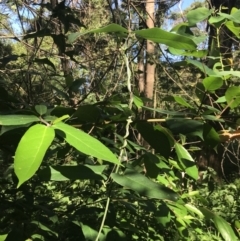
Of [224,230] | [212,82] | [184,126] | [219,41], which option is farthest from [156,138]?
[219,41]

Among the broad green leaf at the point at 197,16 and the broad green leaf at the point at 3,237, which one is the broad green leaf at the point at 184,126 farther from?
the broad green leaf at the point at 3,237

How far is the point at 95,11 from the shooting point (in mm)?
4324

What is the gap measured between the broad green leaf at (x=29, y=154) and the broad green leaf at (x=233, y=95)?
0.45m

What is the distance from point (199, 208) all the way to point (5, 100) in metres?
0.56

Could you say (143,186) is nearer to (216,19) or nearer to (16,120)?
(16,120)

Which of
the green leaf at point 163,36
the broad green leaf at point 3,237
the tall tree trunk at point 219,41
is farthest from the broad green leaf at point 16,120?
the tall tree trunk at point 219,41

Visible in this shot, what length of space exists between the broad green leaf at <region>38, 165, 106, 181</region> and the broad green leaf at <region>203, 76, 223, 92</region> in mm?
302

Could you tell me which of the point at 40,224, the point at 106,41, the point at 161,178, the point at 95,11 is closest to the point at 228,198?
the point at 106,41

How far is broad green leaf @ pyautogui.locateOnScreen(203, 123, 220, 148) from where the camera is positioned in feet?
2.41

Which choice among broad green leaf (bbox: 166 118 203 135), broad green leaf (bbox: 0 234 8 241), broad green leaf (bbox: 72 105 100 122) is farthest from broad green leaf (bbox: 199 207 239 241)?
broad green leaf (bbox: 0 234 8 241)

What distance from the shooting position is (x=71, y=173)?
0.56 meters

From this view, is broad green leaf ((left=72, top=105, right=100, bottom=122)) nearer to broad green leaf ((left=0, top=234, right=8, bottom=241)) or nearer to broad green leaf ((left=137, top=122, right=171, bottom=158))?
broad green leaf ((left=137, top=122, right=171, bottom=158))

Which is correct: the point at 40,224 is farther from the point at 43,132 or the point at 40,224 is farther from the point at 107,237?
the point at 43,132

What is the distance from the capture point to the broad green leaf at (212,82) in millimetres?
743
